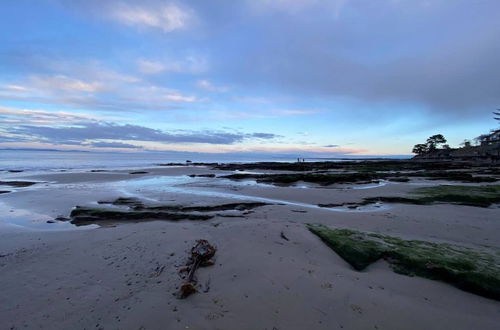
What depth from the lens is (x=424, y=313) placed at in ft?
12.3

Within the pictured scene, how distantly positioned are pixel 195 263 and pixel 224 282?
78cm

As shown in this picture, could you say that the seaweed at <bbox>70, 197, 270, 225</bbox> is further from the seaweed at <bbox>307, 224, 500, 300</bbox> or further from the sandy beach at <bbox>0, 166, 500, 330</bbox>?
the seaweed at <bbox>307, 224, 500, 300</bbox>

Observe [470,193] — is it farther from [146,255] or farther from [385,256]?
[146,255]

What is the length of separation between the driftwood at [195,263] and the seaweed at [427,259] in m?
3.03

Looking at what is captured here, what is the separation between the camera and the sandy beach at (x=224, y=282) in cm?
361

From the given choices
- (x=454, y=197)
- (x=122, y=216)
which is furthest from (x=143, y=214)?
(x=454, y=197)

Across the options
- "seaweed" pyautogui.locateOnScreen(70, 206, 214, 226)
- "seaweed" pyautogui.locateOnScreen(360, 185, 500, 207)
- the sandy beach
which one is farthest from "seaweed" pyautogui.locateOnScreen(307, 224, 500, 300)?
"seaweed" pyautogui.locateOnScreen(360, 185, 500, 207)

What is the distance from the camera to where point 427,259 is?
16.7ft

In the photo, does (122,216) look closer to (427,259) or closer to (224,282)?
(224,282)

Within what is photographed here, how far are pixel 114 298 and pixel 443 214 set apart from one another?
11371mm

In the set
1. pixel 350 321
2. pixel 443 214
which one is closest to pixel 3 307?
pixel 350 321

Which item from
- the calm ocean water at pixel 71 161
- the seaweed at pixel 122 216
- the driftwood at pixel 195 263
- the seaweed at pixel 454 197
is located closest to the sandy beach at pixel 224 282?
the driftwood at pixel 195 263

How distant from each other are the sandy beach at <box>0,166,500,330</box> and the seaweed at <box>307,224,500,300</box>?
0.52 feet

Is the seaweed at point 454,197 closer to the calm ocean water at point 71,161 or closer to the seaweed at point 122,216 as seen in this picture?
the seaweed at point 122,216
